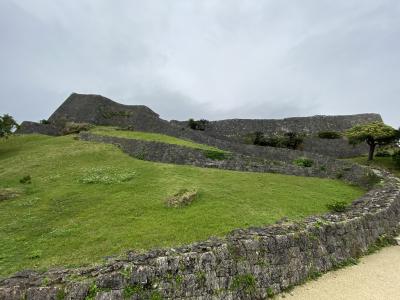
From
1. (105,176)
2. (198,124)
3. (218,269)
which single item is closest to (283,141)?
(198,124)

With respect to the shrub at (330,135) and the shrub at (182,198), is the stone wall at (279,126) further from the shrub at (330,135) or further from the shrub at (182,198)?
the shrub at (182,198)

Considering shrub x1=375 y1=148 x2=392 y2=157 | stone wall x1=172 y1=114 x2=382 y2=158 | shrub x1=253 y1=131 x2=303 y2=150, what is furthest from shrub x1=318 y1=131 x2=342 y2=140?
shrub x1=375 y1=148 x2=392 y2=157

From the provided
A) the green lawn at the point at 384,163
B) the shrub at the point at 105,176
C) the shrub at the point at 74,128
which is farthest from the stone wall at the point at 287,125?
the shrub at the point at 105,176

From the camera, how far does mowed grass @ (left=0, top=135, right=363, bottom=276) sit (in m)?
15.2

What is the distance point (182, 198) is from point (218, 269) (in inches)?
330

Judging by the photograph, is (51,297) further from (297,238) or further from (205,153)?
(205,153)

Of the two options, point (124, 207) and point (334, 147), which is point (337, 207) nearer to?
point (124, 207)

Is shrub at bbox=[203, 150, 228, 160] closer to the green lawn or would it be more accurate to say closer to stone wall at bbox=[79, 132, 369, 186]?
stone wall at bbox=[79, 132, 369, 186]

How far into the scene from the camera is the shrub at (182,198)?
63.5 feet

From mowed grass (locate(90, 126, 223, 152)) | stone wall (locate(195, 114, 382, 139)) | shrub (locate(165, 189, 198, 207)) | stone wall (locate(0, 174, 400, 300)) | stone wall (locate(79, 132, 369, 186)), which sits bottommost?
stone wall (locate(0, 174, 400, 300))

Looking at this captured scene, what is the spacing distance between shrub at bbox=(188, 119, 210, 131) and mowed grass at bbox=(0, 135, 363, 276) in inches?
1200

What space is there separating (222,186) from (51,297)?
14.8 metres

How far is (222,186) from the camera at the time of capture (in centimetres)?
2341

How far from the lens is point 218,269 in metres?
11.5
